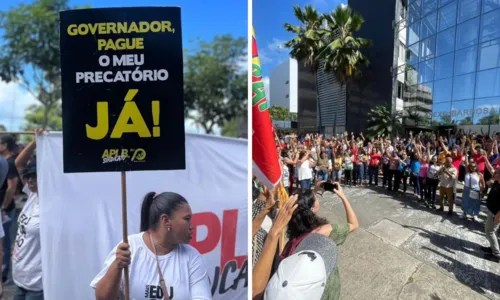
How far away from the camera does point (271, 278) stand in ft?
3.69

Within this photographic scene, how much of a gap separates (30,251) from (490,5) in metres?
2.76

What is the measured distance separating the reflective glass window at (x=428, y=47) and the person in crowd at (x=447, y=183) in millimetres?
703

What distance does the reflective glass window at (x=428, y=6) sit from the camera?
1407 mm

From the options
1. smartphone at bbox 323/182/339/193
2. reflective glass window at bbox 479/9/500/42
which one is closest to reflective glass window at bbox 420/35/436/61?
reflective glass window at bbox 479/9/500/42

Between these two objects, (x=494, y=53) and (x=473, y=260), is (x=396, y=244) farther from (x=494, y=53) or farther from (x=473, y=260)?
(x=494, y=53)

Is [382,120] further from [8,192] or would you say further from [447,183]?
[8,192]

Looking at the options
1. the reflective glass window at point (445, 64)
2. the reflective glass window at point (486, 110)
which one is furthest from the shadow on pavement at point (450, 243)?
the reflective glass window at point (486, 110)

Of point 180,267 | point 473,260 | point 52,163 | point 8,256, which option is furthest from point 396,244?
point 8,256

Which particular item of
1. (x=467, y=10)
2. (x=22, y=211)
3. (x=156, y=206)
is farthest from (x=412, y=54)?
(x=22, y=211)

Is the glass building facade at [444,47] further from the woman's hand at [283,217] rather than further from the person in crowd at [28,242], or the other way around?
the person in crowd at [28,242]

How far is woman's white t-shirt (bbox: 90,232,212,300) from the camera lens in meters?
1.51

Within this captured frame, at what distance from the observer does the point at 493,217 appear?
1810 mm

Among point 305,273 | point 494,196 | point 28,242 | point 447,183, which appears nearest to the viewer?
point 305,273

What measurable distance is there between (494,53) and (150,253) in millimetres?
2117
